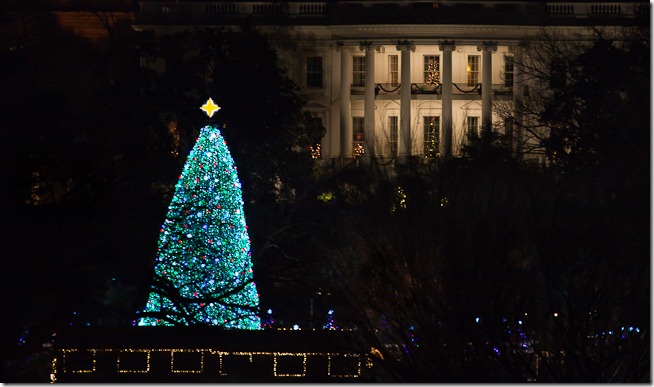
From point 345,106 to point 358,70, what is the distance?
13.2 ft

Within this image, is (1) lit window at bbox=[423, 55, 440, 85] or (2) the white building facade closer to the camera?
(2) the white building facade

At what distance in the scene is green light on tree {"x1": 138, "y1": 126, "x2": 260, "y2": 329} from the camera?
3056 cm

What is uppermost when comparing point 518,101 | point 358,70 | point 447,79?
point 358,70

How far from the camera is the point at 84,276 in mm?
28938

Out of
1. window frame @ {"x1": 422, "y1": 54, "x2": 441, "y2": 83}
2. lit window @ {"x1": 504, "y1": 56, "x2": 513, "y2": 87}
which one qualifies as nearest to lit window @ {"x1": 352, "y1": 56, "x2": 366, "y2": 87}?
window frame @ {"x1": 422, "y1": 54, "x2": 441, "y2": 83}

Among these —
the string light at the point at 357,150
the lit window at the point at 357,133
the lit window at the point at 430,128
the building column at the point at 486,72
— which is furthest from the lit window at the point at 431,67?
the string light at the point at 357,150

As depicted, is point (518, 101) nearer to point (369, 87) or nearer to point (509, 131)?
point (509, 131)

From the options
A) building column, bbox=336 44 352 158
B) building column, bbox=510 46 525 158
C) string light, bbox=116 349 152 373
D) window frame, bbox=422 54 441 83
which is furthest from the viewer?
window frame, bbox=422 54 441 83

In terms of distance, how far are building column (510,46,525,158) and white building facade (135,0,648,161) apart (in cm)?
128

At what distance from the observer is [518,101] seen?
231ft

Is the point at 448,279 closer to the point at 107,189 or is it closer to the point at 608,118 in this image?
the point at 107,189

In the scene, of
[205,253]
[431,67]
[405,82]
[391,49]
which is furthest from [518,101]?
[205,253]

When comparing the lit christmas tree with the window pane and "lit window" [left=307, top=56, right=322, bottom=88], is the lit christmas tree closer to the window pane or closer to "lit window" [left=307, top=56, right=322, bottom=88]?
the window pane

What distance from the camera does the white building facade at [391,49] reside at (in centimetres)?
8756
